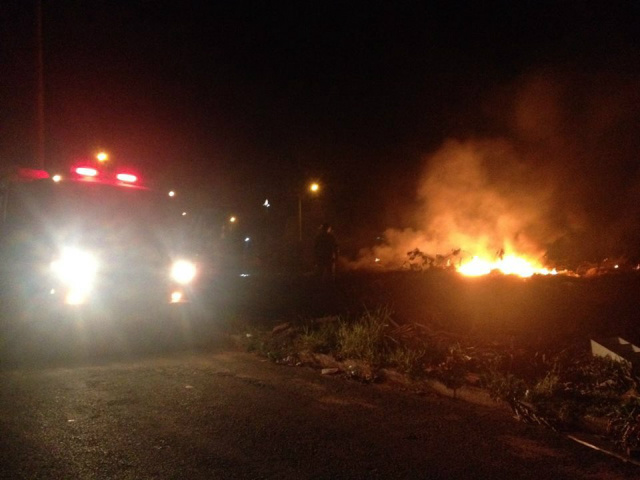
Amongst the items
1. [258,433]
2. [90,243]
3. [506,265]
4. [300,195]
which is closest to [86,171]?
[90,243]

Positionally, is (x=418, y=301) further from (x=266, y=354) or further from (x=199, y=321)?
(x=199, y=321)

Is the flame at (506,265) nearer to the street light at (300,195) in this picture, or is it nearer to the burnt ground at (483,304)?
the burnt ground at (483,304)

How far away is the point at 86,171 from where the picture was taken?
920 cm

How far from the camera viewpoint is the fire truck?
8375 millimetres

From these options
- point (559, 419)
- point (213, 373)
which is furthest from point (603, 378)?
point (213, 373)

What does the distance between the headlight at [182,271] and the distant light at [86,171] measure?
Answer: 1954mm

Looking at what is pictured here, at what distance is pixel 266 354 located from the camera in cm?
784

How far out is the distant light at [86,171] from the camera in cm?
916

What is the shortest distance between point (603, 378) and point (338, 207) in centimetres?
2136

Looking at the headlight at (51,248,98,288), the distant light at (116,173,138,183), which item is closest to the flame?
the distant light at (116,173,138,183)

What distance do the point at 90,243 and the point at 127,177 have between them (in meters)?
1.31

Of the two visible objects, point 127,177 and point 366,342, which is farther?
point 127,177

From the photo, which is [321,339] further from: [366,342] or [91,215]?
[91,215]

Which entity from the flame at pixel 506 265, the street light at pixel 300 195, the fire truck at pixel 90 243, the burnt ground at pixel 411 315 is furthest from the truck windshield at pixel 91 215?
the street light at pixel 300 195
